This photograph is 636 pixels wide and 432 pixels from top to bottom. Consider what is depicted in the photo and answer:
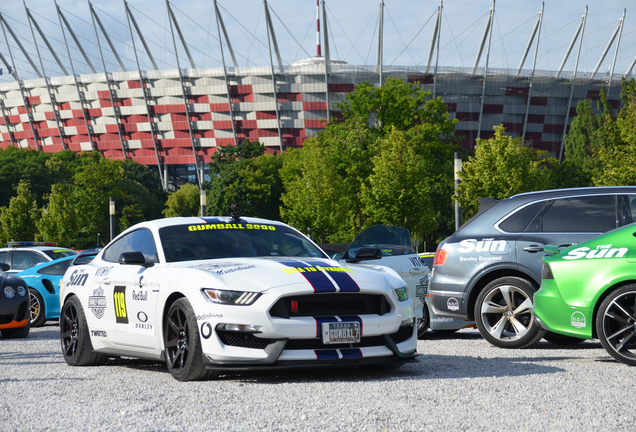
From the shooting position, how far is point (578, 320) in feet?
22.2

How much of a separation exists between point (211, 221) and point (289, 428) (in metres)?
3.30

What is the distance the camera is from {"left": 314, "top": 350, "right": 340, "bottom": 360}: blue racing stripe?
5.47 metres

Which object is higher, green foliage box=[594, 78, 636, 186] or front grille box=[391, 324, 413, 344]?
green foliage box=[594, 78, 636, 186]

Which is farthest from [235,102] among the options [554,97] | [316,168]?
[316,168]

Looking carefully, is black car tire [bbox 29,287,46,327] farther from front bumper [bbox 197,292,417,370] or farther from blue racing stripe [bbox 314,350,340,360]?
blue racing stripe [bbox 314,350,340,360]

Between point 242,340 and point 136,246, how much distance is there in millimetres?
2077

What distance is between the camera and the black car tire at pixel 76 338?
284 inches

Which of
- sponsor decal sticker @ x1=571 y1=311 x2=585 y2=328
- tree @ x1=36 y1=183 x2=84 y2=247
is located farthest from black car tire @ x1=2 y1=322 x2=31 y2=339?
tree @ x1=36 y1=183 x2=84 y2=247

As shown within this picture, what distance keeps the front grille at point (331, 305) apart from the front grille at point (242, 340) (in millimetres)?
220

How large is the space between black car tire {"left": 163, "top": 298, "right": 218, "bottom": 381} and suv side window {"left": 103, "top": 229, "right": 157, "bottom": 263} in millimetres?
807

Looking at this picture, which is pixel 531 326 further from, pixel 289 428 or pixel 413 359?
pixel 289 428

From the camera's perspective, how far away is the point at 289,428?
393cm

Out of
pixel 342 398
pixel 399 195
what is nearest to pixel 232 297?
pixel 342 398

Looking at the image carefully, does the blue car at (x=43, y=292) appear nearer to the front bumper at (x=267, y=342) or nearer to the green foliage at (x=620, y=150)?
the front bumper at (x=267, y=342)
